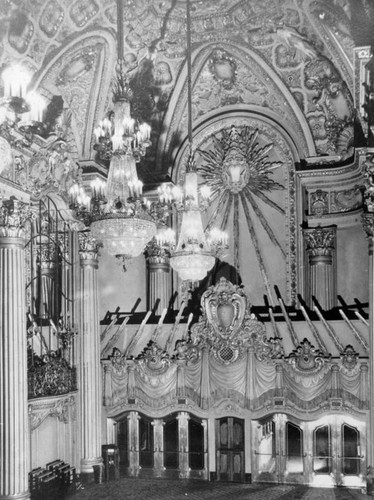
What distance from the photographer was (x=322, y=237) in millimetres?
13141

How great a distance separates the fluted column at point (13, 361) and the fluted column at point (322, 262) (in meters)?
6.17

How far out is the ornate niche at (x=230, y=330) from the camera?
1129cm

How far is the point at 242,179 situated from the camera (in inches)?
552

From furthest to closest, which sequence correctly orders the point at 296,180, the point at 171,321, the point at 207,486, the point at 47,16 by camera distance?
the point at 296,180, the point at 171,321, the point at 207,486, the point at 47,16

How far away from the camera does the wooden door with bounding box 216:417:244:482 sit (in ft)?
37.6

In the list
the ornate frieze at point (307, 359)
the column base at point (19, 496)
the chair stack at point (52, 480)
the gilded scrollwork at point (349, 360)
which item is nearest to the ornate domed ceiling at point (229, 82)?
the ornate frieze at point (307, 359)

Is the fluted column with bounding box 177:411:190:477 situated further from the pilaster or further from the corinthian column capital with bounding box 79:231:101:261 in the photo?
the corinthian column capital with bounding box 79:231:101:261

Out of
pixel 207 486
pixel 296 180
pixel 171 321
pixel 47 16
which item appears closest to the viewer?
pixel 47 16

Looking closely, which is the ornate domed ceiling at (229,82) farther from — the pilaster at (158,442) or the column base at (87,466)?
the column base at (87,466)

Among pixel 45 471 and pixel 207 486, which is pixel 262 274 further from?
pixel 45 471

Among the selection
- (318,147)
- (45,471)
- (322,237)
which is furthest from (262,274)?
(45,471)

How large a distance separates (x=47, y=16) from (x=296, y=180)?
5.89 meters

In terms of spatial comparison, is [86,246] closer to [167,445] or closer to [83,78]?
[83,78]

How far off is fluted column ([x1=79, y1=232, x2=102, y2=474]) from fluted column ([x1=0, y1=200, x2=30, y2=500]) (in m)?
2.49
